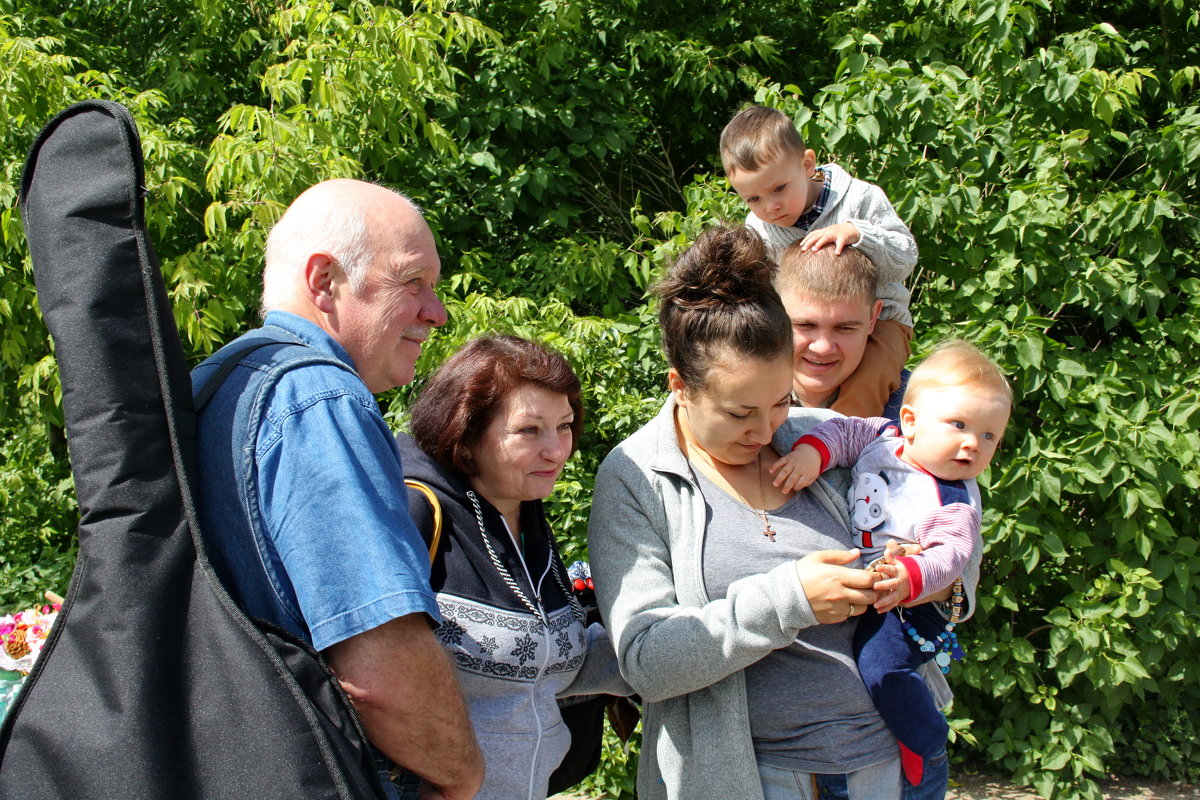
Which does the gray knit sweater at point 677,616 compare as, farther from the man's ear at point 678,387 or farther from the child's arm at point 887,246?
the child's arm at point 887,246

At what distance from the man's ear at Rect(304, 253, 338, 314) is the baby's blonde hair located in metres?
1.27

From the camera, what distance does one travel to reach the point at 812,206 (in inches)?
120

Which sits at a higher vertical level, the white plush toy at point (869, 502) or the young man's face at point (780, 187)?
the young man's face at point (780, 187)

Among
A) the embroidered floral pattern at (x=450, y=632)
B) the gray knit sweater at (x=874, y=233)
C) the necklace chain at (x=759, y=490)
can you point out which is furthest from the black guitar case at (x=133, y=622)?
the gray knit sweater at (x=874, y=233)

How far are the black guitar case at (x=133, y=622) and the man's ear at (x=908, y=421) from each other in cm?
137

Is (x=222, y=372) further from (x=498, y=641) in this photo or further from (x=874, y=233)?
(x=874, y=233)

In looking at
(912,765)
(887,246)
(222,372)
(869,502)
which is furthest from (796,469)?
(222,372)

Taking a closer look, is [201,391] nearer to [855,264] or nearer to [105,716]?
[105,716]

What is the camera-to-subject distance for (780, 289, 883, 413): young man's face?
2.38m

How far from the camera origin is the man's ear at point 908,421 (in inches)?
86.7

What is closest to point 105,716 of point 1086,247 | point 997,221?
point 997,221

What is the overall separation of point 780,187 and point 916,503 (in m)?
1.22

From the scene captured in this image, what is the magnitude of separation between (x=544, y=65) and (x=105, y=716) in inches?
178

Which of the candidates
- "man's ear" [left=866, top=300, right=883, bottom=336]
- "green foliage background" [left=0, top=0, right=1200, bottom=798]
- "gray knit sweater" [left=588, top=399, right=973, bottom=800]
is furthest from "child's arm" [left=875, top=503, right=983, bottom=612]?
"green foliage background" [left=0, top=0, right=1200, bottom=798]
